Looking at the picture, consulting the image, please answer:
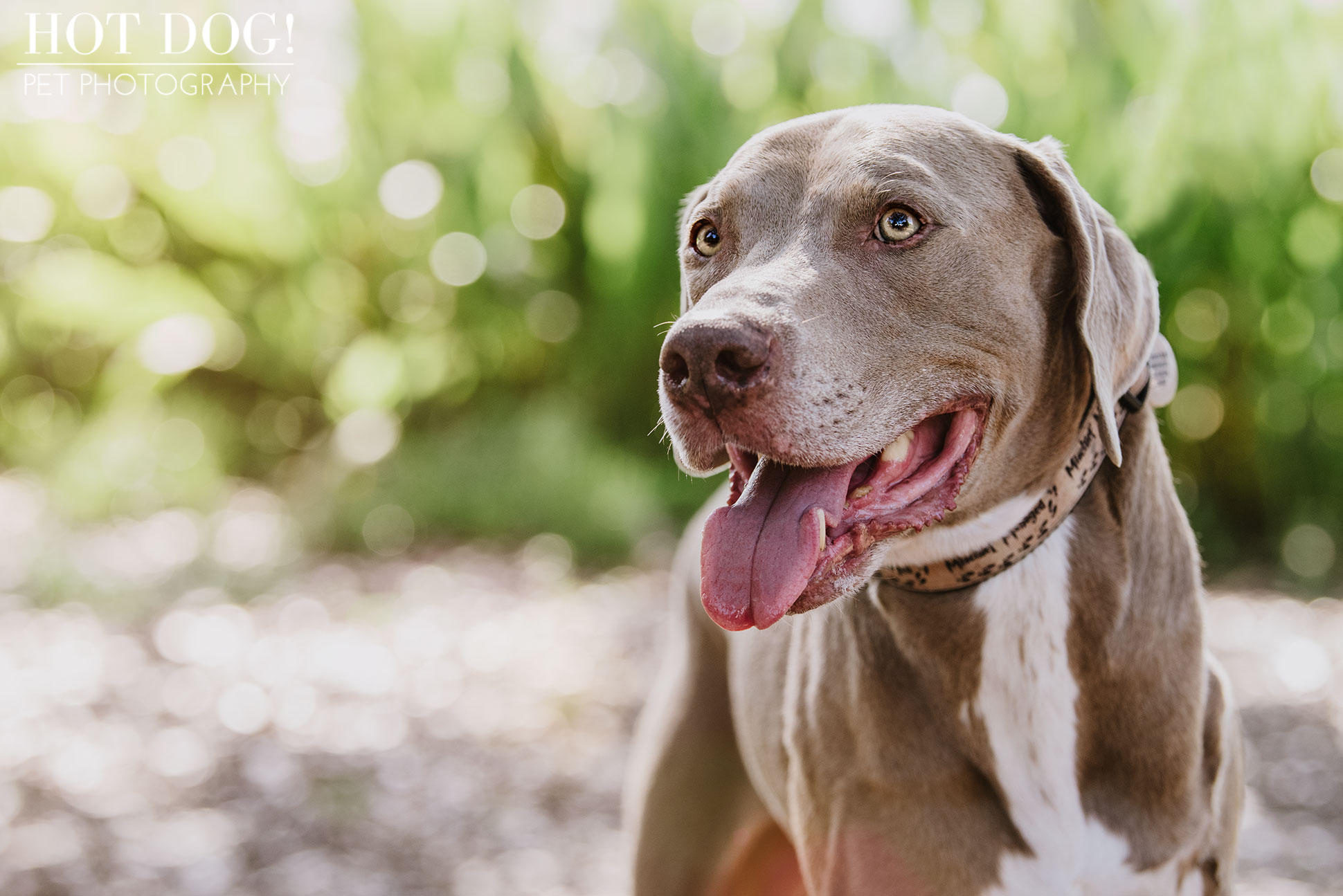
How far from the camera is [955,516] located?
170 centimetres

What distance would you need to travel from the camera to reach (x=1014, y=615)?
5.73ft

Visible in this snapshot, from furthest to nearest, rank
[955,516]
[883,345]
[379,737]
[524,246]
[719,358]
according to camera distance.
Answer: [524,246]
[379,737]
[955,516]
[883,345]
[719,358]

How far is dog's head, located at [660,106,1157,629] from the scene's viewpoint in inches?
59.6

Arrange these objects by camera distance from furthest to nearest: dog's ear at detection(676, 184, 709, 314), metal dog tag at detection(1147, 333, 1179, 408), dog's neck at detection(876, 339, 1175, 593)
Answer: dog's ear at detection(676, 184, 709, 314), metal dog tag at detection(1147, 333, 1179, 408), dog's neck at detection(876, 339, 1175, 593)

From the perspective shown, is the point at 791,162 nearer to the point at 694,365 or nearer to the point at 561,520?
the point at 694,365

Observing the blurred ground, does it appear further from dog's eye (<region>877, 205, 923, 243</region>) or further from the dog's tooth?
dog's eye (<region>877, 205, 923, 243</region>)

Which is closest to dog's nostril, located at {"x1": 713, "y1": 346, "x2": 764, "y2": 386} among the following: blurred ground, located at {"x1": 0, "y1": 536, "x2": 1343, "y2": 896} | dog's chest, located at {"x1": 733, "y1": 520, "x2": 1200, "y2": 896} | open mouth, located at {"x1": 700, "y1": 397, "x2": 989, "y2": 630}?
open mouth, located at {"x1": 700, "y1": 397, "x2": 989, "y2": 630}

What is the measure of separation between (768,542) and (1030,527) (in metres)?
0.43

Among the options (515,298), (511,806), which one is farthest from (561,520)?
(511,806)

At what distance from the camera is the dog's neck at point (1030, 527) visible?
1.71 meters

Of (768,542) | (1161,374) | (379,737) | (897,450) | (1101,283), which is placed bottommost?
(379,737)

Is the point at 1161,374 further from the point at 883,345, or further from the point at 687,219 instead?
the point at 687,219

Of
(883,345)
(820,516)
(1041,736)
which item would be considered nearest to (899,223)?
(883,345)

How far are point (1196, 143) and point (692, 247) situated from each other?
434cm
